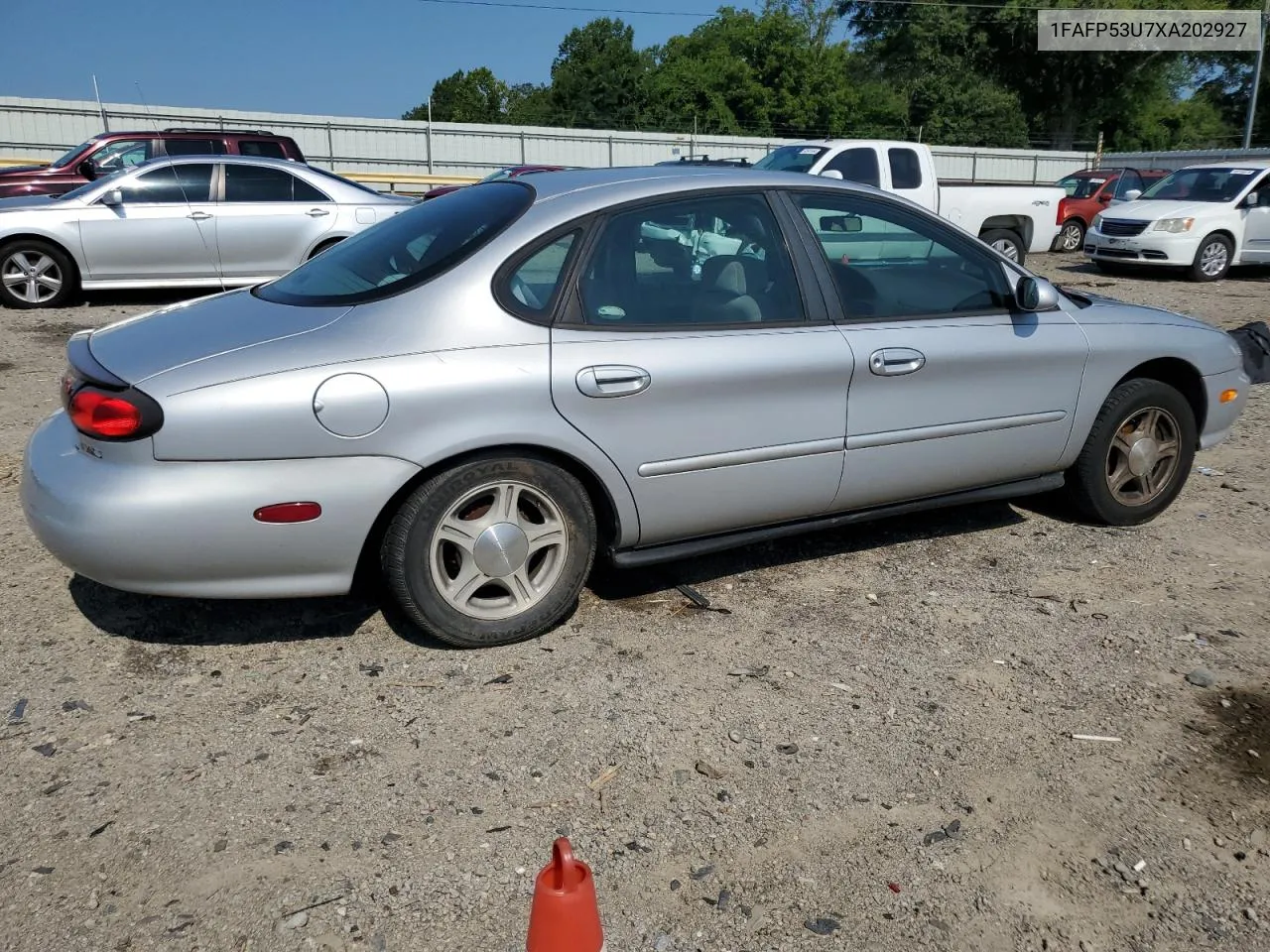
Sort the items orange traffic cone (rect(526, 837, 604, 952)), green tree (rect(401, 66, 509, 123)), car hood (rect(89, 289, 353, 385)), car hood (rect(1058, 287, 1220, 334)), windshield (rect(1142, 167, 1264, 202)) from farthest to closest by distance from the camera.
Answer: green tree (rect(401, 66, 509, 123))
windshield (rect(1142, 167, 1264, 202))
car hood (rect(1058, 287, 1220, 334))
car hood (rect(89, 289, 353, 385))
orange traffic cone (rect(526, 837, 604, 952))

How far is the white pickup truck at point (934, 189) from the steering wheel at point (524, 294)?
9192mm

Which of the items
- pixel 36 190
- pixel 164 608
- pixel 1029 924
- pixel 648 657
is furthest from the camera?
pixel 36 190

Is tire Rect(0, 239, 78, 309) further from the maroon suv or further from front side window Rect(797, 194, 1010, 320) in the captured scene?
front side window Rect(797, 194, 1010, 320)

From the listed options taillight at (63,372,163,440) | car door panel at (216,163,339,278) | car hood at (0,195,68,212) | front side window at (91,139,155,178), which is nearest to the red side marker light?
taillight at (63,372,163,440)

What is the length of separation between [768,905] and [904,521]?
2.83 metres

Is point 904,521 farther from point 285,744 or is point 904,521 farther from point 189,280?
point 189,280

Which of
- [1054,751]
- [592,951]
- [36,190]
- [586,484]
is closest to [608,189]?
[586,484]

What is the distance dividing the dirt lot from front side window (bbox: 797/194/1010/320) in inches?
42.8

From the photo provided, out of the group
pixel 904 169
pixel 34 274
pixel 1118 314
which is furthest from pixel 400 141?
pixel 1118 314

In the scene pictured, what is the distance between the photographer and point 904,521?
5082 mm

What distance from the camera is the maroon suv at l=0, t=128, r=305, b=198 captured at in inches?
514

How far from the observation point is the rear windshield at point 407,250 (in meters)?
3.66

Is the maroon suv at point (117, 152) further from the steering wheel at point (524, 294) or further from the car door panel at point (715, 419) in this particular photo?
the car door panel at point (715, 419)

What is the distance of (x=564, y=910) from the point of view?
2.03 m
